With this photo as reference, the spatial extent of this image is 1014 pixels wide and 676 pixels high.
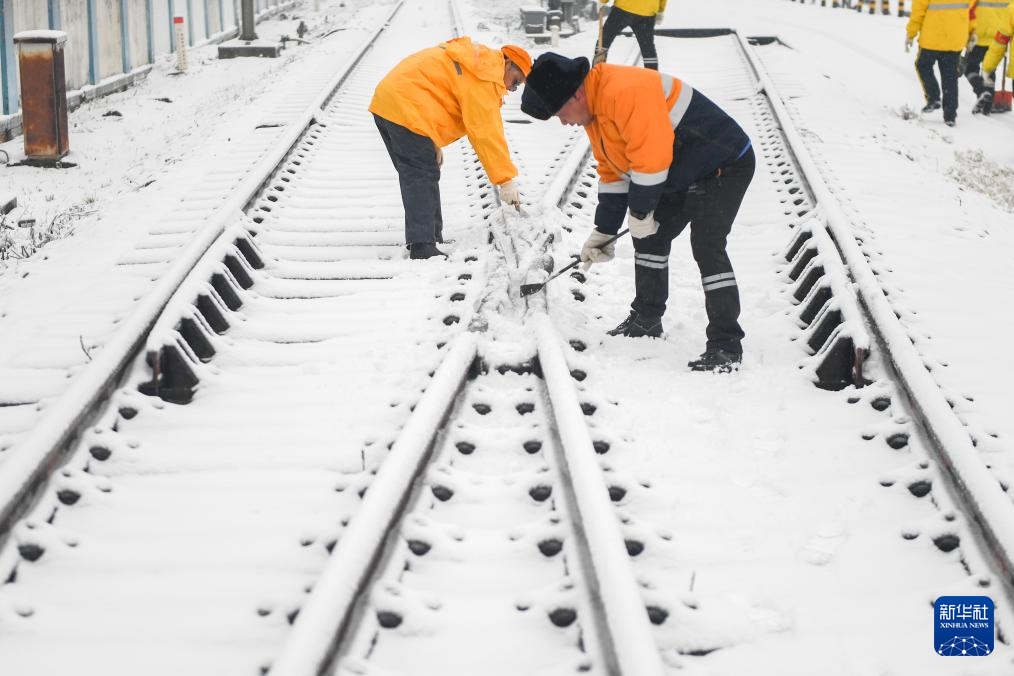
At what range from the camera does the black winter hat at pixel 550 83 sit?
426 centimetres

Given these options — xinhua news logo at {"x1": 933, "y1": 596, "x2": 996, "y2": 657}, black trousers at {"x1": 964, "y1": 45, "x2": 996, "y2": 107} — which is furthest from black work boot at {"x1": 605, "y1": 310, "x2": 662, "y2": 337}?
black trousers at {"x1": 964, "y1": 45, "x2": 996, "y2": 107}

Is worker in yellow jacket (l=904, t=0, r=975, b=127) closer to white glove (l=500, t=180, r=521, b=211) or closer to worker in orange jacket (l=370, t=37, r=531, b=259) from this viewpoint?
worker in orange jacket (l=370, t=37, r=531, b=259)

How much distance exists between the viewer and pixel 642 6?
427 inches

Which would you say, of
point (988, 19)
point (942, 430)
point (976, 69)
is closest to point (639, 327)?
point (942, 430)

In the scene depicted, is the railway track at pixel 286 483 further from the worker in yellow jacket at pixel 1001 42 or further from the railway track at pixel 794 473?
the worker in yellow jacket at pixel 1001 42

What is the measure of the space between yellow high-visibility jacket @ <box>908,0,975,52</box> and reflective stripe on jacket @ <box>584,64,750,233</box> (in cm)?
775

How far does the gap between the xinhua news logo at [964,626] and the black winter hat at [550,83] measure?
2446 mm

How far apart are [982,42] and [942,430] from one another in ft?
33.5

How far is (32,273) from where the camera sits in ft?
19.9

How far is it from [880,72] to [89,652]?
15.1 metres

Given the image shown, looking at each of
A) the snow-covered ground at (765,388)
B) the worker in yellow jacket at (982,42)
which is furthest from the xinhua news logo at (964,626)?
the worker in yellow jacket at (982,42)

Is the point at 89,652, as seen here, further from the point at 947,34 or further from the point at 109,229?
the point at 947,34

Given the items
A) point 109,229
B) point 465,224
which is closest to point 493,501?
point 465,224

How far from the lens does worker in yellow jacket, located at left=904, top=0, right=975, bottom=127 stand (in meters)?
11.0
